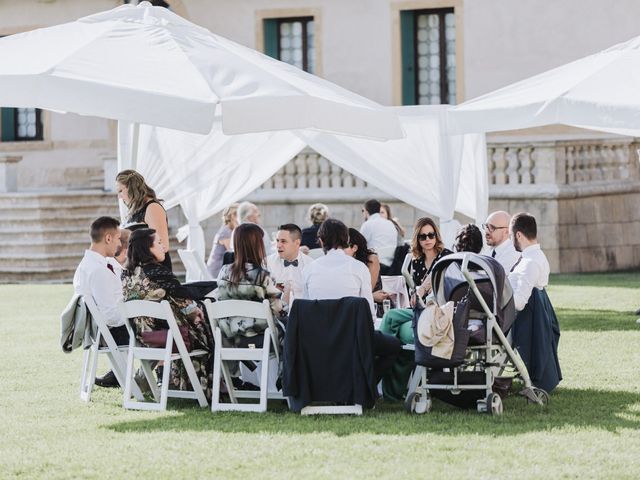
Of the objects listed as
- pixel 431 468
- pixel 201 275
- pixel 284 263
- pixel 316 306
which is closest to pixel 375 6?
pixel 201 275

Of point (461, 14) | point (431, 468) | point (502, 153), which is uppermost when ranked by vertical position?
point (461, 14)

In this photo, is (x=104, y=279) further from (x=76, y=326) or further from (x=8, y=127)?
(x=8, y=127)

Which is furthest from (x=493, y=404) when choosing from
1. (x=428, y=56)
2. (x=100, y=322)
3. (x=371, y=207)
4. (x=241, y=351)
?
(x=428, y=56)

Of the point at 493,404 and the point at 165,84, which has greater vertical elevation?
the point at 165,84

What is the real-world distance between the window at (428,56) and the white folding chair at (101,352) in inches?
707

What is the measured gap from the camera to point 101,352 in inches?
411

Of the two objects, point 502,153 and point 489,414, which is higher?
point 502,153

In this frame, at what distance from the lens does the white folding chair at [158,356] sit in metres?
9.75

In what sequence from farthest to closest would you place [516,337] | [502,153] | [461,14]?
[461,14] < [502,153] < [516,337]

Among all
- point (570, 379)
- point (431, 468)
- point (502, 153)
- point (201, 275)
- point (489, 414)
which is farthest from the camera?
point (502, 153)

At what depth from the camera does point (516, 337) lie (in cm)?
1030

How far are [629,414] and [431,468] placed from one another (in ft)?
7.69

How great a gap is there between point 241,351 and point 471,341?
1.56 meters

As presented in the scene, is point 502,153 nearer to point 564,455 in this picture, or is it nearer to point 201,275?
point 201,275
